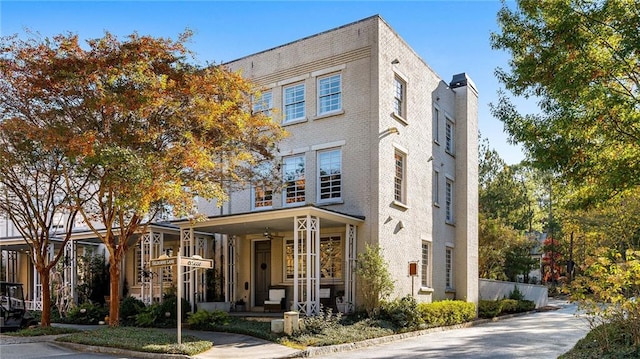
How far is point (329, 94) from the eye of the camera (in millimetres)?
21312

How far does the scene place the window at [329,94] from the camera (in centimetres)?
2116

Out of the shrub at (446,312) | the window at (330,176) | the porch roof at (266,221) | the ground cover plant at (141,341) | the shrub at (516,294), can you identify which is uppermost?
the window at (330,176)

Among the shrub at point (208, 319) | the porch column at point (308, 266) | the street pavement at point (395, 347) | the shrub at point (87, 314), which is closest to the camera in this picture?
the street pavement at point (395, 347)

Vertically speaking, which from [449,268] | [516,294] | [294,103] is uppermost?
[294,103]

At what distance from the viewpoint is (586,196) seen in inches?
529

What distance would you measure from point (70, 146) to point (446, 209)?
1678 cm

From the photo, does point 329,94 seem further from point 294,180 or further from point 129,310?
point 129,310

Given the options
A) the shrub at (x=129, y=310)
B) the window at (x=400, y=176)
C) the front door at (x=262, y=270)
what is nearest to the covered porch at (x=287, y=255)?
the front door at (x=262, y=270)

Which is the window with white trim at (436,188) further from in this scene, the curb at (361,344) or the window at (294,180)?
the window at (294,180)

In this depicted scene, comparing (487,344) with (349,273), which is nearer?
(487,344)

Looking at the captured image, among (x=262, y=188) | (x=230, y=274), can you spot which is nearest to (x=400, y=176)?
(x=262, y=188)

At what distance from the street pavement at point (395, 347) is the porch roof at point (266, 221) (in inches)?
144

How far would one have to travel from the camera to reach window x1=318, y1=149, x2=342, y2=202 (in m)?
20.7

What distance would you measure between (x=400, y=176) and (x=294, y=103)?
487cm
